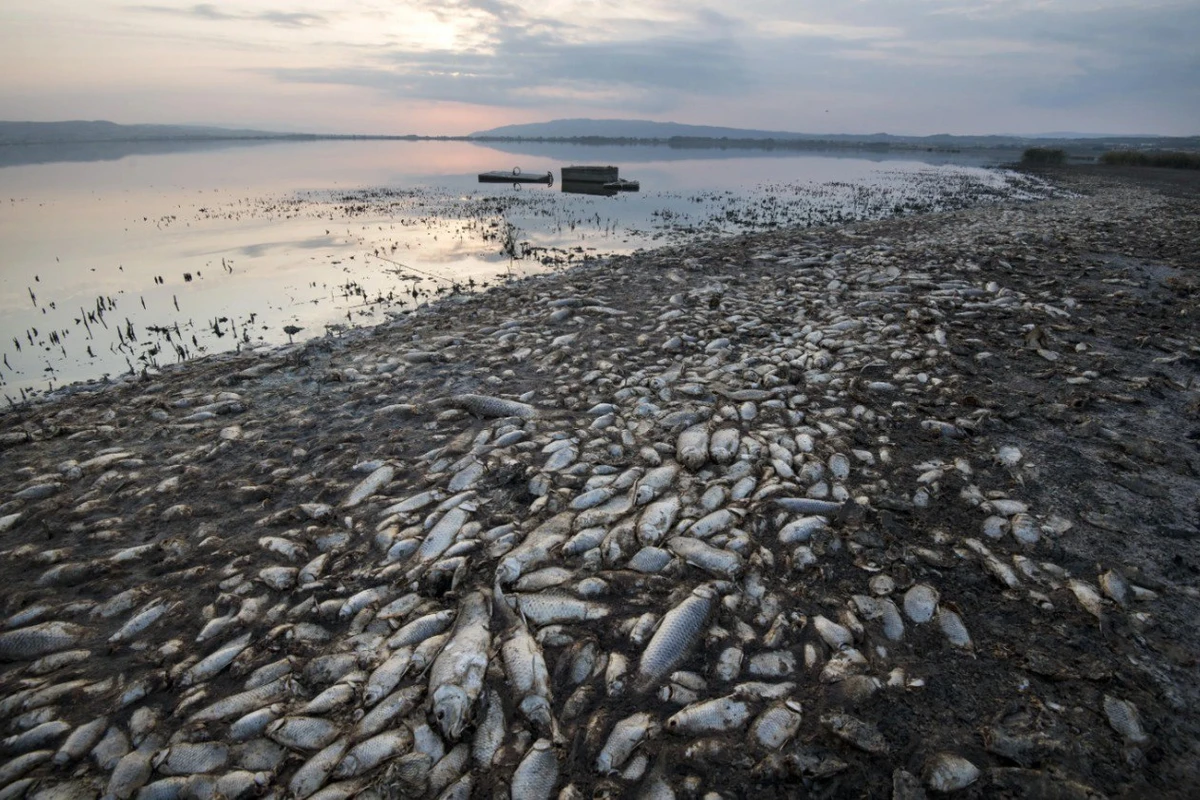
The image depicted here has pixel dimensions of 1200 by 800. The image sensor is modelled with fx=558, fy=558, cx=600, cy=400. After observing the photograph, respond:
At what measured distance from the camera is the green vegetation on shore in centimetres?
4728

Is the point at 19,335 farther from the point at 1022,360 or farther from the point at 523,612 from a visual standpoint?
the point at 1022,360

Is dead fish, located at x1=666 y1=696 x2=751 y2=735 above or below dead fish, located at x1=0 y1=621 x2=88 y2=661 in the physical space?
above

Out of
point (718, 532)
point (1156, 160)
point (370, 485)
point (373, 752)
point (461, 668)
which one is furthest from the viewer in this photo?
point (1156, 160)

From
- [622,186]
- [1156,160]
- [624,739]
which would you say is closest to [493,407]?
[624,739]

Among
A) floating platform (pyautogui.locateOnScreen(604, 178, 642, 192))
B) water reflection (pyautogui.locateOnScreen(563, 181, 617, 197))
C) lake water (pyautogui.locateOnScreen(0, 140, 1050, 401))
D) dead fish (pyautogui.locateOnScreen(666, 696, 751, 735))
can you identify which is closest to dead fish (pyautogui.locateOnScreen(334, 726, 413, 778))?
dead fish (pyautogui.locateOnScreen(666, 696, 751, 735))

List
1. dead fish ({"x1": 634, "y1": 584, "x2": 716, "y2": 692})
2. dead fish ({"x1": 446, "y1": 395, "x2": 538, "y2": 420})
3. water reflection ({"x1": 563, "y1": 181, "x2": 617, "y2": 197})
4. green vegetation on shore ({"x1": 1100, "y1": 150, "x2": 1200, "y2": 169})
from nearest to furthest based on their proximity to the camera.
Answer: dead fish ({"x1": 634, "y1": 584, "x2": 716, "y2": 692}) < dead fish ({"x1": 446, "y1": 395, "x2": 538, "y2": 420}) < water reflection ({"x1": 563, "y1": 181, "x2": 617, "y2": 197}) < green vegetation on shore ({"x1": 1100, "y1": 150, "x2": 1200, "y2": 169})

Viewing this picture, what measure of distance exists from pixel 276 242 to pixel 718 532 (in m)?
22.1

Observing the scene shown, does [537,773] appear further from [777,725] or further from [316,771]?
[777,725]

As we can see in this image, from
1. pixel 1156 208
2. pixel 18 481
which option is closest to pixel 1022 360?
pixel 18 481

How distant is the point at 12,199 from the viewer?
2891 centimetres

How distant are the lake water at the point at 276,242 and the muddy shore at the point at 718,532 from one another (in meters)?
3.84

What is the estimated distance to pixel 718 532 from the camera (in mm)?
4508

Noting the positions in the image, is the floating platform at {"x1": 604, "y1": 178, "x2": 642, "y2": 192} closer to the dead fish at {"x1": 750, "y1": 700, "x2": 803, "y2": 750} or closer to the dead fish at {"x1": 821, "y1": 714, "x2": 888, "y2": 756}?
the dead fish at {"x1": 750, "y1": 700, "x2": 803, "y2": 750}

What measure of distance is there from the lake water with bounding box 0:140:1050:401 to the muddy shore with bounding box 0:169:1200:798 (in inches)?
151
